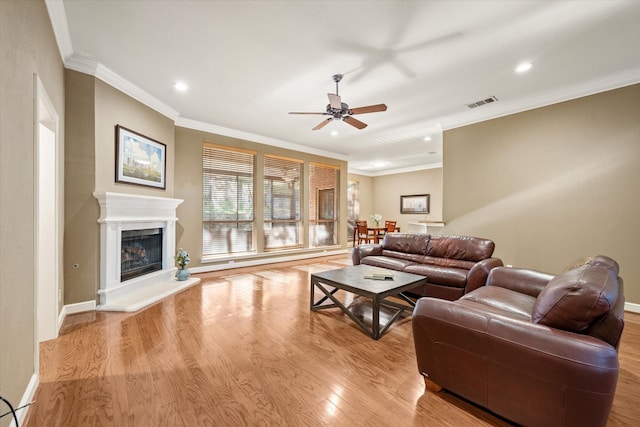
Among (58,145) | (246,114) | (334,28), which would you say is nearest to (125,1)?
(58,145)

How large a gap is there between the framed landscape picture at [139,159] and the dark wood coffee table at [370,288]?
296cm

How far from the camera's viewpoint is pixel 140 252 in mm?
3975

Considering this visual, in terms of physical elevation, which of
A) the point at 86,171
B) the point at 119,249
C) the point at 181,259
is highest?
the point at 86,171

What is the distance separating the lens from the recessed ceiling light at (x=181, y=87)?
3590mm

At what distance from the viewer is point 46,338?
96.4 inches

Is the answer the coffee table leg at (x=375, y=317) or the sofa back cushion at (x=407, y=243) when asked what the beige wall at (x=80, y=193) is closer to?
the coffee table leg at (x=375, y=317)

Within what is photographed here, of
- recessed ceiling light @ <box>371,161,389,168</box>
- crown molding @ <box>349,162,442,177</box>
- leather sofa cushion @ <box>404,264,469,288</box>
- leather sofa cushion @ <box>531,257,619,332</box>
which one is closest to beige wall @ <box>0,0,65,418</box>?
leather sofa cushion @ <box>531,257,619,332</box>

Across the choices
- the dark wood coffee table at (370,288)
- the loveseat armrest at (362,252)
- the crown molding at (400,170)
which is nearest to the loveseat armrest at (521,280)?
the dark wood coffee table at (370,288)

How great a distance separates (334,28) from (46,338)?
398cm

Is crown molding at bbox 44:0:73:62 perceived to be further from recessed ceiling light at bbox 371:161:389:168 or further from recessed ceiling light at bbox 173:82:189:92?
recessed ceiling light at bbox 371:161:389:168

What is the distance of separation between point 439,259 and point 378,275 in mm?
1386

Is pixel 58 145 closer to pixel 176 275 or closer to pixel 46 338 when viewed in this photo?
pixel 46 338

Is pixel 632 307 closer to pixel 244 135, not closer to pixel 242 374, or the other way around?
pixel 242 374

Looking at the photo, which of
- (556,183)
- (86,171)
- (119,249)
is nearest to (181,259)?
(119,249)
